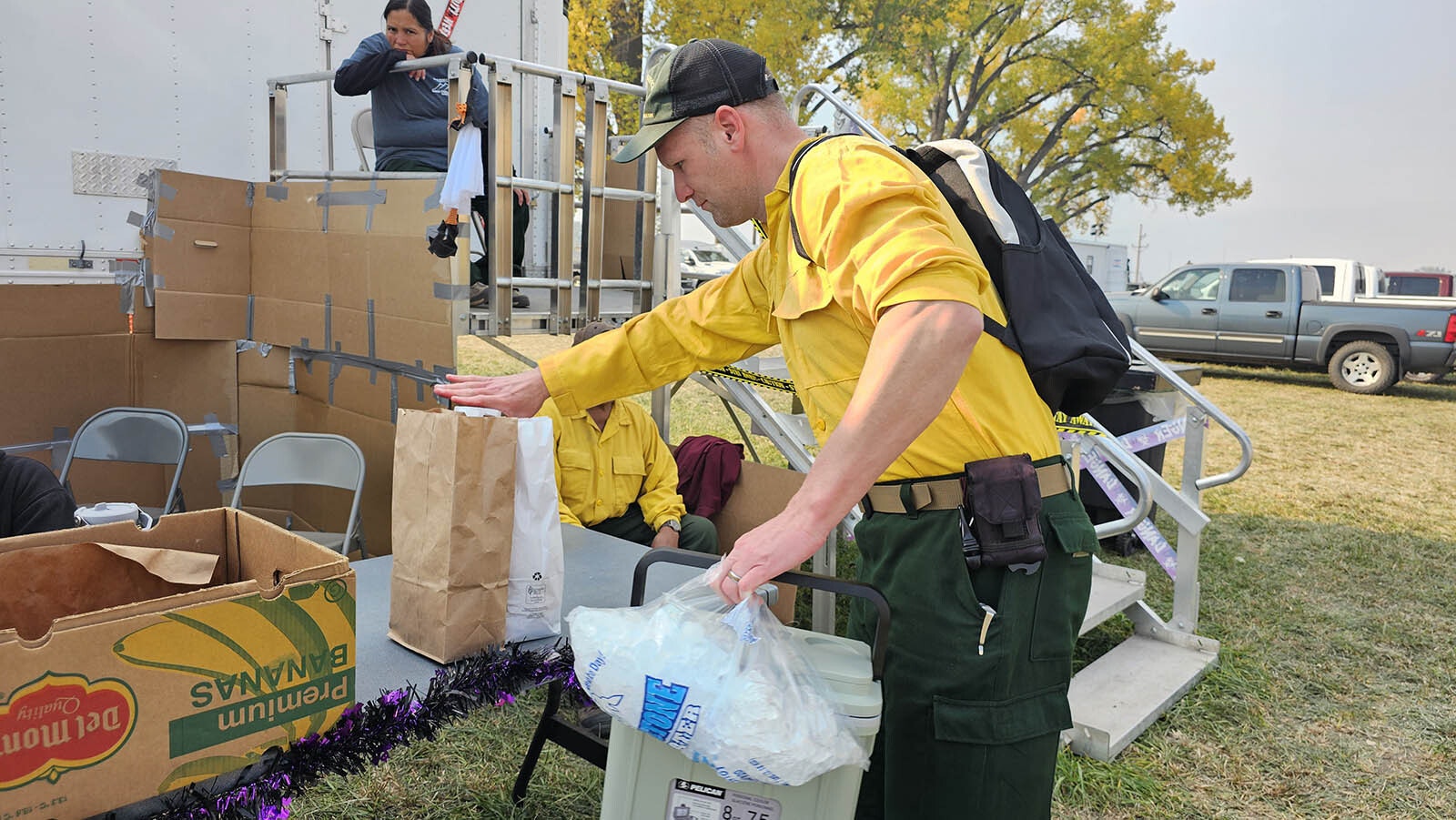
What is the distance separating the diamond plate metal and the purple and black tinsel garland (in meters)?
3.85

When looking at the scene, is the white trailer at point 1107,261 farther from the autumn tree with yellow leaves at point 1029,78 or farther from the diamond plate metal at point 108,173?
the diamond plate metal at point 108,173

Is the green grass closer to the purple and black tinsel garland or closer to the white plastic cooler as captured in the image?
the purple and black tinsel garland

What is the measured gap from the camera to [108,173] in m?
4.36

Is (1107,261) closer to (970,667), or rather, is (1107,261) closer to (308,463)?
(308,463)

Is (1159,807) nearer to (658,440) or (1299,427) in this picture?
(658,440)

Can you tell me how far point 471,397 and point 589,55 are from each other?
1473 centimetres

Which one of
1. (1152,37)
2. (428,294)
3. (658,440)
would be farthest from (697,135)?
(1152,37)

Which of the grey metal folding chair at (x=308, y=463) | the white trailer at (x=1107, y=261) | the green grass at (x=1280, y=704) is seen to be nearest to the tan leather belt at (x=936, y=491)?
the green grass at (x=1280, y=704)

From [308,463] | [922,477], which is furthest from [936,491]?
[308,463]

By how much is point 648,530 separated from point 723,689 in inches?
118

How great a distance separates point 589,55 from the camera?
50.6ft

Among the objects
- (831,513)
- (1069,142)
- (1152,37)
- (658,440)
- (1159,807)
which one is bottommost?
(1159,807)

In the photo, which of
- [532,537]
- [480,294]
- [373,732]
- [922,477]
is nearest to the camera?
[373,732]

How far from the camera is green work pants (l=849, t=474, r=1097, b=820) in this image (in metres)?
1.53
